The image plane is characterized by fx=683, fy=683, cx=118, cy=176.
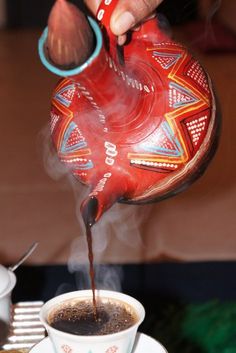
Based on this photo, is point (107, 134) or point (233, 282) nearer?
point (107, 134)

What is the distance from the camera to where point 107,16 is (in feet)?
3.08

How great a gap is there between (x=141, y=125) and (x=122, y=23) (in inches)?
5.5

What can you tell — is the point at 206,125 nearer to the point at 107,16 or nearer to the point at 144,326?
the point at 107,16

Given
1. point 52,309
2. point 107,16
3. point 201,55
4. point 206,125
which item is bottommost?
point 201,55

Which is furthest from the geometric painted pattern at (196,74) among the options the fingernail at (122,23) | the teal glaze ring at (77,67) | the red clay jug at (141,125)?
the teal glaze ring at (77,67)

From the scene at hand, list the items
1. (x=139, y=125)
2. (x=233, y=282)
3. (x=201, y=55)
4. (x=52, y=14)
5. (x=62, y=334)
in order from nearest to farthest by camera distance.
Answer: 1. (x=52, y=14)
2. (x=62, y=334)
3. (x=139, y=125)
4. (x=233, y=282)
5. (x=201, y=55)

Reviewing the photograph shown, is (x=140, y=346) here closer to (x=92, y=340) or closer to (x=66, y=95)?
(x=92, y=340)

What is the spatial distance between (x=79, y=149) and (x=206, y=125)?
0.19m

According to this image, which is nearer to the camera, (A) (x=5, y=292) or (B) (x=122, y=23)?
(B) (x=122, y=23)

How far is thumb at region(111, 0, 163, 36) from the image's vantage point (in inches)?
35.9

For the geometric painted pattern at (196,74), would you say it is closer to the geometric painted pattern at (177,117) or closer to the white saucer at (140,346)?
the geometric painted pattern at (177,117)

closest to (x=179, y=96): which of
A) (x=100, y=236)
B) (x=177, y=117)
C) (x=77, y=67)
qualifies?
(x=177, y=117)

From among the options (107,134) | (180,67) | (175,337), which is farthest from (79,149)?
(175,337)

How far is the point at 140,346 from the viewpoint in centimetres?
92
